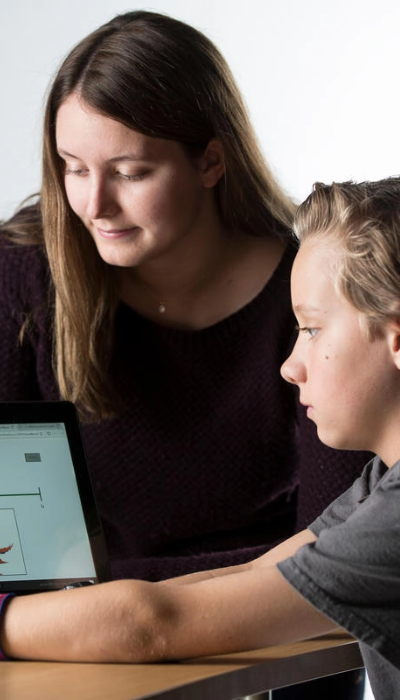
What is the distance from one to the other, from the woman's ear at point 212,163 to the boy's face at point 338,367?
0.47 meters

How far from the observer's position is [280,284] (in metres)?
1.63

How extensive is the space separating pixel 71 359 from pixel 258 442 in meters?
0.30

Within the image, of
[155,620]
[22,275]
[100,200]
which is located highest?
[100,200]

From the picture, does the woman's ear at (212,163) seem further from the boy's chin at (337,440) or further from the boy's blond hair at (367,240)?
the boy's chin at (337,440)

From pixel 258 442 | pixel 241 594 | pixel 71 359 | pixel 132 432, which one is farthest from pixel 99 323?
pixel 241 594

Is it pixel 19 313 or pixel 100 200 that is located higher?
A: pixel 100 200

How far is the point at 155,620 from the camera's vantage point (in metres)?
0.93

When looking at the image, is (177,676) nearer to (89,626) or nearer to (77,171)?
(89,626)

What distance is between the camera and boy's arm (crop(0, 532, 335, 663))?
0.93 metres

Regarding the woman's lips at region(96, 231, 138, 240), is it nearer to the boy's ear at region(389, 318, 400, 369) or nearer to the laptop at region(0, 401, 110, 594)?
the laptop at region(0, 401, 110, 594)

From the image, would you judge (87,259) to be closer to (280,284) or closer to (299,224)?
(280,284)

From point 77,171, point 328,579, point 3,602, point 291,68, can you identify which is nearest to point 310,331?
point 328,579

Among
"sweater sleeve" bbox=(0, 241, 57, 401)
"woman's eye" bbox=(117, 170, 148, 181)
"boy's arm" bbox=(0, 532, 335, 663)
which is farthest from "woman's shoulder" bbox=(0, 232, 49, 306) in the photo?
"boy's arm" bbox=(0, 532, 335, 663)

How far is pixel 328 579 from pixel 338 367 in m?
0.21
